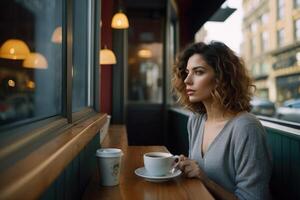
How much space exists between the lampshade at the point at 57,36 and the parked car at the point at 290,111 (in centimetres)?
156

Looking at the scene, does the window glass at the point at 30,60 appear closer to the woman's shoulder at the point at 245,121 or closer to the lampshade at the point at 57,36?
the lampshade at the point at 57,36

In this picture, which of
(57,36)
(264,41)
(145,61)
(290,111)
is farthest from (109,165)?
(145,61)

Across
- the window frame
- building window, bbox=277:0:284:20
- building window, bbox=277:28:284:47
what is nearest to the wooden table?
the window frame

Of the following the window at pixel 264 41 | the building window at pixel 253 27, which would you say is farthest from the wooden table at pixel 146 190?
the building window at pixel 253 27

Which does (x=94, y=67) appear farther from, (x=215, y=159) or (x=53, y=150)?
(x=53, y=150)

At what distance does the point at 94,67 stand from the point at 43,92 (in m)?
1.21

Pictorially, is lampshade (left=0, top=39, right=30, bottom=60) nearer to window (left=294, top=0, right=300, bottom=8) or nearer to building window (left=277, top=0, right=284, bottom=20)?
window (left=294, top=0, right=300, bottom=8)

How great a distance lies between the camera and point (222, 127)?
1.58 meters

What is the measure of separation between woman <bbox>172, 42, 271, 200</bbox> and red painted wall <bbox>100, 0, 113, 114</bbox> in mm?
2544

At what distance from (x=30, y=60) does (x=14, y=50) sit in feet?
0.42

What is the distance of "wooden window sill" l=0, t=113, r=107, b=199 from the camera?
1.52 feet

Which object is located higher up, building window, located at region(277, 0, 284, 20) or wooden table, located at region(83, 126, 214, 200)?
building window, located at region(277, 0, 284, 20)

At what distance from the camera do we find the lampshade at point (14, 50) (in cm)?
68

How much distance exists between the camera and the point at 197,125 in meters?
1.80
